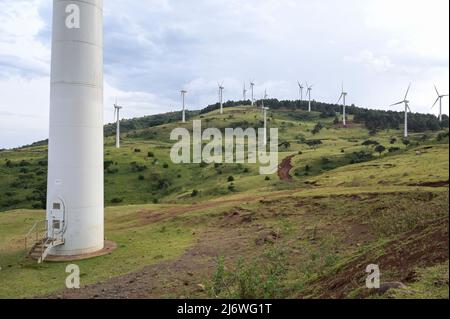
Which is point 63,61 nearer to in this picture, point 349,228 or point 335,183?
point 349,228

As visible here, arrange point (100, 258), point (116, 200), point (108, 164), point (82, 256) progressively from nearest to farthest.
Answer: point (100, 258), point (82, 256), point (116, 200), point (108, 164)

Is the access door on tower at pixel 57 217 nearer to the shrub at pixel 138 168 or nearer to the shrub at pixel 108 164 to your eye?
the shrub at pixel 138 168

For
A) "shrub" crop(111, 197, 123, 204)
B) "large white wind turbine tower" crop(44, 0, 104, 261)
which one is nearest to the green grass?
"large white wind turbine tower" crop(44, 0, 104, 261)

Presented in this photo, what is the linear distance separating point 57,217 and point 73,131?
6.44m

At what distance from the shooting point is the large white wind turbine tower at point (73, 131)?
28.3m

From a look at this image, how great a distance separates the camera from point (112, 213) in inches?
1825

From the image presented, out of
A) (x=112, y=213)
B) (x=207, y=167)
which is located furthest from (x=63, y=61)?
(x=207, y=167)

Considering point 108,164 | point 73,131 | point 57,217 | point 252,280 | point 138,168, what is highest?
point 73,131

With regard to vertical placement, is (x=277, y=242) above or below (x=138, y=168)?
below

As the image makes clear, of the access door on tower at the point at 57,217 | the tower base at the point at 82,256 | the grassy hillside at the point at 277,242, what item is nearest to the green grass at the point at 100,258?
the grassy hillside at the point at 277,242

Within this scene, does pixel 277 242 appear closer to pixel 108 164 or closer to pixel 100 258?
pixel 100 258

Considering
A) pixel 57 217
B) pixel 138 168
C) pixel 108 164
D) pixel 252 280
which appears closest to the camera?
pixel 252 280

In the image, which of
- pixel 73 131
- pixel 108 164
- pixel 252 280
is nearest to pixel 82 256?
pixel 73 131

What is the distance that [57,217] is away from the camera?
28797 millimetres
